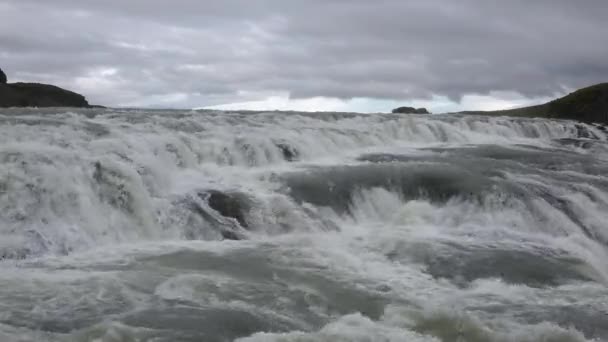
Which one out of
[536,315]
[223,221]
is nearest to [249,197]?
[223,221]

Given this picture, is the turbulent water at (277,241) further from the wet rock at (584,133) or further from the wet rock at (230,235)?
the wet rock at (584,133)

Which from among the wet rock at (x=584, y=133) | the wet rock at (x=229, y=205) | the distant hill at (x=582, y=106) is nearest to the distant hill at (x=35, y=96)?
the wet rock at (x=229, y=205)

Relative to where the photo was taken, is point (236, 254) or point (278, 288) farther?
point (236, 254)

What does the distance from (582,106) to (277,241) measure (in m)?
55.5

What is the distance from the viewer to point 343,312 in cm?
812

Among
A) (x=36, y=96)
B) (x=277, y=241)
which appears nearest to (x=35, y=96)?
(x=36, y=96)

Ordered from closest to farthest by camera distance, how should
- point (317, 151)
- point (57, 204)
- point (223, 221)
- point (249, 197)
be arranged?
1. point (57, 204)
2. point (223, 221)
3. point (249, 197)
4. point (317, 151)

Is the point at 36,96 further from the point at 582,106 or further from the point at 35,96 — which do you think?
the point at 582,106

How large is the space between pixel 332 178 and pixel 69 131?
683cm

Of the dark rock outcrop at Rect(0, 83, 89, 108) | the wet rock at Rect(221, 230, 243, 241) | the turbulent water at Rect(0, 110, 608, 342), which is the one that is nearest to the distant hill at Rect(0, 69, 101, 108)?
the dark rock outcrop at Rect(0, 83, 89, 108)

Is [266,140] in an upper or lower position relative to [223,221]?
upper

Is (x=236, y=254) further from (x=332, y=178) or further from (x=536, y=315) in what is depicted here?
(x=332, y=178)

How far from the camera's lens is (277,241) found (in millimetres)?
12203

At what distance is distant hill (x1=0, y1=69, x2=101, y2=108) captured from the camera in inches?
1710
